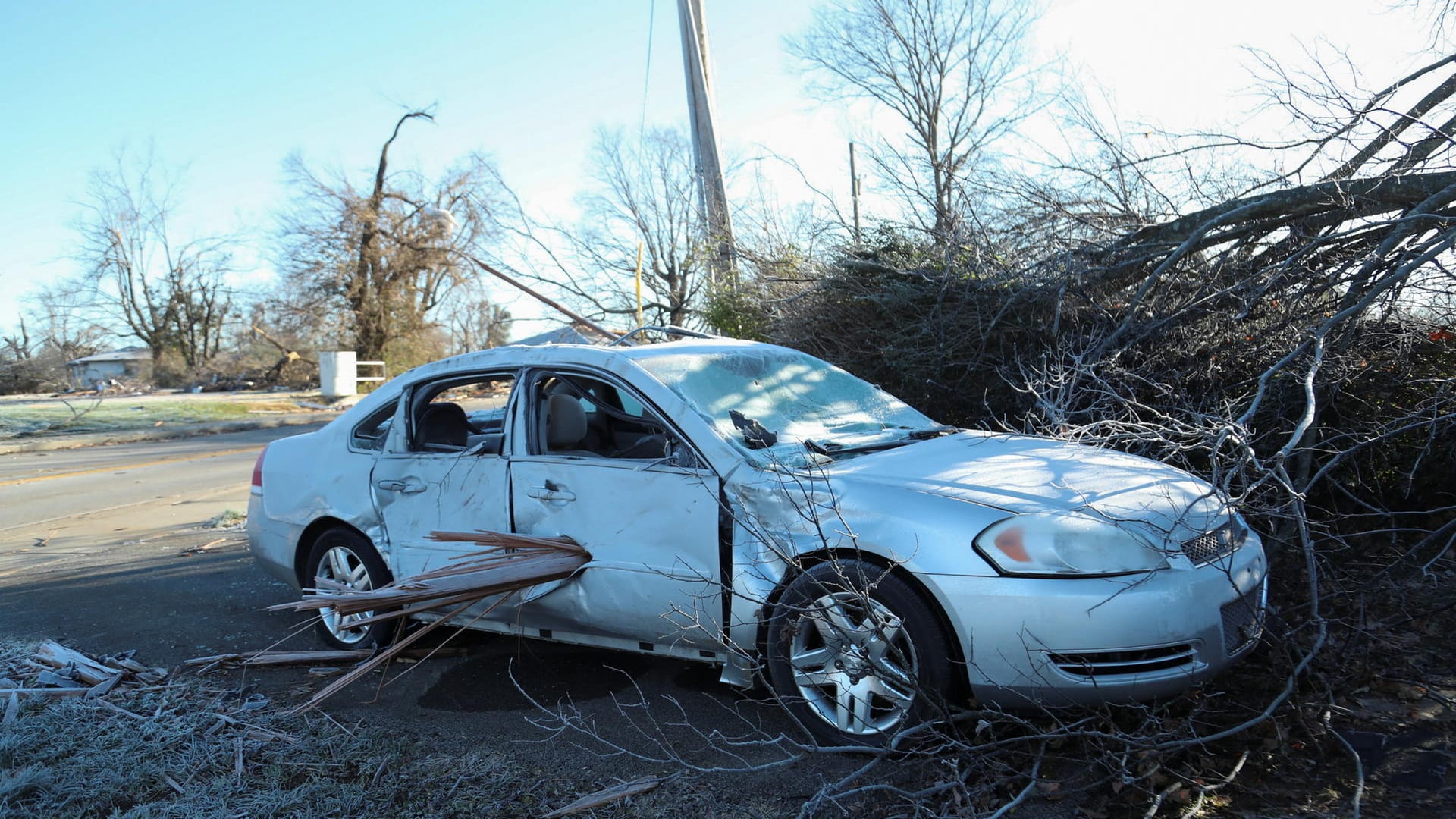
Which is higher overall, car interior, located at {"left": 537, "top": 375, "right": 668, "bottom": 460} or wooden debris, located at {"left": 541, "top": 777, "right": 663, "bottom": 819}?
car interior, located at {"left": 537, "top": 375, "right": 668, "bottom": 460}

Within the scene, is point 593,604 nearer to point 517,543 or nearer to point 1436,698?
point 517,543

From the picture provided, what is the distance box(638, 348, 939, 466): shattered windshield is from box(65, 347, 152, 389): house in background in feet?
129

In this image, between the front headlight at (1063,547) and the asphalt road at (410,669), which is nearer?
the front headlight at (1063,547)

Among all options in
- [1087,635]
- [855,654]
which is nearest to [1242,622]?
[1087,635]

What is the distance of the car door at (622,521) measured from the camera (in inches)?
154

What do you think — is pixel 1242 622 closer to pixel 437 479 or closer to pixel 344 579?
pixel 437 479

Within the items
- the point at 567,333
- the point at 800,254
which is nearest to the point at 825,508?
the point at 800,254

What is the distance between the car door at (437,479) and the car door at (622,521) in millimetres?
158

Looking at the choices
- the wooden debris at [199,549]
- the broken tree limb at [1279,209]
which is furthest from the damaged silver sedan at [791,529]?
the wooden debris at [199,549]

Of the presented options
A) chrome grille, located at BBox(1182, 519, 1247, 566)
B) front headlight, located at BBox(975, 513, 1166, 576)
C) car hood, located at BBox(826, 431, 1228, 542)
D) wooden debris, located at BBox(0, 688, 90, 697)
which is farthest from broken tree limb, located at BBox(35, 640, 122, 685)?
chrome grille, located at BBox(1182, 519, 1247, 566)

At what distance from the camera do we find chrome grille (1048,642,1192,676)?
319 cm

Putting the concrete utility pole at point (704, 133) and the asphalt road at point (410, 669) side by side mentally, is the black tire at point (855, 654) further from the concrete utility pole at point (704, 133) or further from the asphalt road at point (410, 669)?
the concrete utility pole at point (704, 133)

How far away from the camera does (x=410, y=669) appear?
15.9ft

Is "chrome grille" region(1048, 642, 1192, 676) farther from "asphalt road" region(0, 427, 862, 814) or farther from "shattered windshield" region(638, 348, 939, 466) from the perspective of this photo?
"shattered windshield" region(638, 348, 939, 466)
